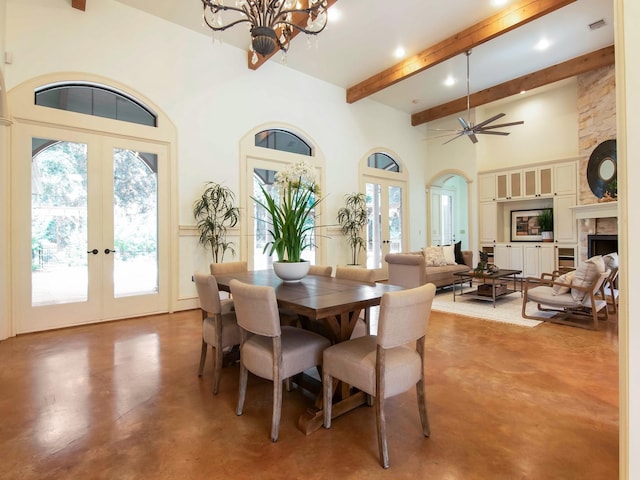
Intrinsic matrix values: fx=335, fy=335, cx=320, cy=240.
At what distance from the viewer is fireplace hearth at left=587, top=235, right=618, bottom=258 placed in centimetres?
651

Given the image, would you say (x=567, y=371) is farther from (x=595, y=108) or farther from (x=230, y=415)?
(x=595, y=108)

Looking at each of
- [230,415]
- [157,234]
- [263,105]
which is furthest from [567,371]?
[263,105]

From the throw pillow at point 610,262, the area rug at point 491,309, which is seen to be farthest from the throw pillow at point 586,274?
the area rug at point 491,309

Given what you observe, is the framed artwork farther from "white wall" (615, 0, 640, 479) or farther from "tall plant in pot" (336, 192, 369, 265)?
"white wall" (615, 0, 640, 479)

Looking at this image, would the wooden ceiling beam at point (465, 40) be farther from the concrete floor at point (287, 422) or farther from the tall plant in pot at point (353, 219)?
the concrete floor at point (287, 422)

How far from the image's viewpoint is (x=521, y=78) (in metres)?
6.70

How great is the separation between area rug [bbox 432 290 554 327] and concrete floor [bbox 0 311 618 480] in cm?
103

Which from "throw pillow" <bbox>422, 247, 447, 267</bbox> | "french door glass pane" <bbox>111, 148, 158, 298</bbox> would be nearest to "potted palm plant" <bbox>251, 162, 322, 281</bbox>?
"french door glass pane" <bbox>111, 148, 158, 298</bbox>

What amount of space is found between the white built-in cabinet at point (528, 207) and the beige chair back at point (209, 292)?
24.9 ft

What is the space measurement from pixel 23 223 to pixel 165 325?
1.96 meters

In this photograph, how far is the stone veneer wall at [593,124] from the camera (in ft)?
20.4

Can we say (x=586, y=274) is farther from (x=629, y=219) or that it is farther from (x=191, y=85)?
(x=191, y=85)

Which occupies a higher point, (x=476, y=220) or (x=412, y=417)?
(x=476, y=220)

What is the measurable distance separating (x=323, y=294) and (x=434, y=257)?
16.0 ft
